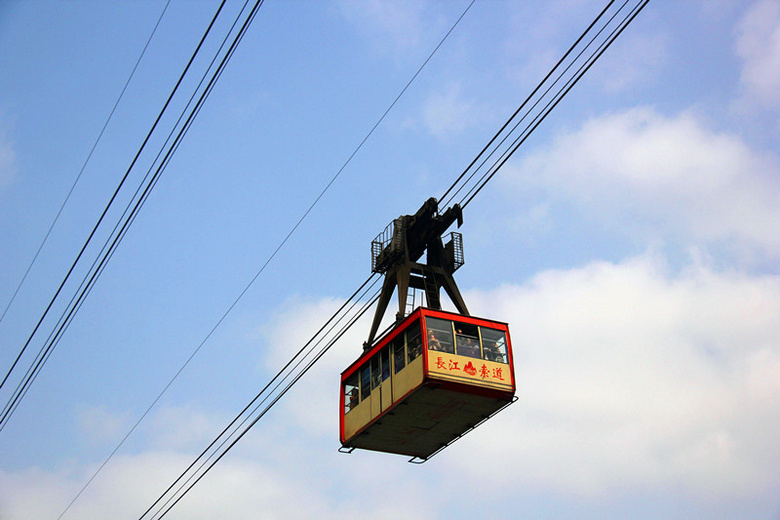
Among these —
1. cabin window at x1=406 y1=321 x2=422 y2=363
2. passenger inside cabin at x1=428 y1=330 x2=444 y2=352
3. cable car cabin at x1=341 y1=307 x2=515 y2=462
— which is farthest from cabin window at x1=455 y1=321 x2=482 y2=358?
cabin window at x1=406 y1=321 x2=422 y2=363

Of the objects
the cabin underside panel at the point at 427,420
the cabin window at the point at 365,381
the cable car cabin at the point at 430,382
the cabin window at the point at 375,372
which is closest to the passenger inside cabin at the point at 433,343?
the cable car cabin at the point at 430,382

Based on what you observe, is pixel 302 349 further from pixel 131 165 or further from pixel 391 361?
pixel 131 165

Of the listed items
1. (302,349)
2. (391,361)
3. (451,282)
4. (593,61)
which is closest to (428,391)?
(391,361)

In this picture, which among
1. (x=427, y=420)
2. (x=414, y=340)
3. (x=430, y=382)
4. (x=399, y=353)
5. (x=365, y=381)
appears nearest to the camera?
(x=430, y=382)

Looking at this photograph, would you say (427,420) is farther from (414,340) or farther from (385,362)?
(414,340)

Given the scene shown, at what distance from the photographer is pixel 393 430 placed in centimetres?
2845

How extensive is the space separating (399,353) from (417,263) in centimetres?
524

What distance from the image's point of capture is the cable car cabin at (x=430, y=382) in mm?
26266

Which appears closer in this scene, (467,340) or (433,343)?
(433,343)

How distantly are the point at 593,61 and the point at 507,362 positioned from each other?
36.3 feet

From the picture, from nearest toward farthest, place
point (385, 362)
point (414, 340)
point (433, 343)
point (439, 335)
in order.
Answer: point (433, 343), point (439, 335), point (414, 340), point (385, 362)

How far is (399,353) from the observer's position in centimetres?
2753

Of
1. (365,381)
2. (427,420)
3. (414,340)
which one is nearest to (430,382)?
(414,340)

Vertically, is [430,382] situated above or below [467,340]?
below
